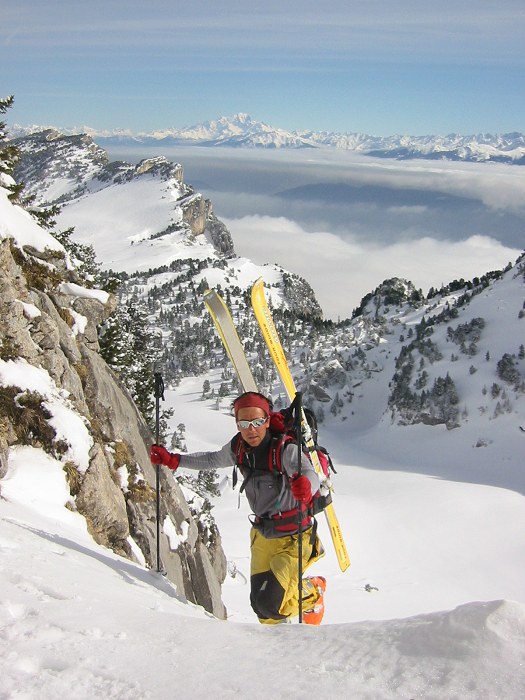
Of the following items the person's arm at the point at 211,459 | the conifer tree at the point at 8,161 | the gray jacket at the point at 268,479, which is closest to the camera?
the gray jacket at the point at 268,479

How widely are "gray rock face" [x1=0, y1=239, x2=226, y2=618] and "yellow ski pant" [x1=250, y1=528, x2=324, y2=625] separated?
361cm

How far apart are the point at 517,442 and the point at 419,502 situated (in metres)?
37.1

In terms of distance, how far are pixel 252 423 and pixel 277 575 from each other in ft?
7.82

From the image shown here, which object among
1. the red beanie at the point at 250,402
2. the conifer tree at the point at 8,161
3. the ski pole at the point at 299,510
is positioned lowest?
the ski pole at the point at 299,510

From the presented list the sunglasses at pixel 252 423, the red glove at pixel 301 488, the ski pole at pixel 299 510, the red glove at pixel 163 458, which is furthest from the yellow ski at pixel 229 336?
the red glove at pixel 301 488

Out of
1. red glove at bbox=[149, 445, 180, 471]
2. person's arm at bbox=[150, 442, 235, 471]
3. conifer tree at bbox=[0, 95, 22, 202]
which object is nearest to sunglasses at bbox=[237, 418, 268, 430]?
person's arm at bbox=[150, 442, 235, 471]

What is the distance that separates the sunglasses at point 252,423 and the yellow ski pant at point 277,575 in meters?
1.90

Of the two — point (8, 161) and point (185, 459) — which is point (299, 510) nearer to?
point (185, 459)

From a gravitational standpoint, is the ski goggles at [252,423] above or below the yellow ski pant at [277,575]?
above

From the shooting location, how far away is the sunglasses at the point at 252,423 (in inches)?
293

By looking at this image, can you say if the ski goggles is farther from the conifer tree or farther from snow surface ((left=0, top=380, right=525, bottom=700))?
the conifer tree

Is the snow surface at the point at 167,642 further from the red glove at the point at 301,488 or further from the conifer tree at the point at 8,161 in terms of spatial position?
the conifer tree at the point at 8,161

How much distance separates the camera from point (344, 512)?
47156 millimetres

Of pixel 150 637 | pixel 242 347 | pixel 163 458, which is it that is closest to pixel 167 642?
pixel 150 637
